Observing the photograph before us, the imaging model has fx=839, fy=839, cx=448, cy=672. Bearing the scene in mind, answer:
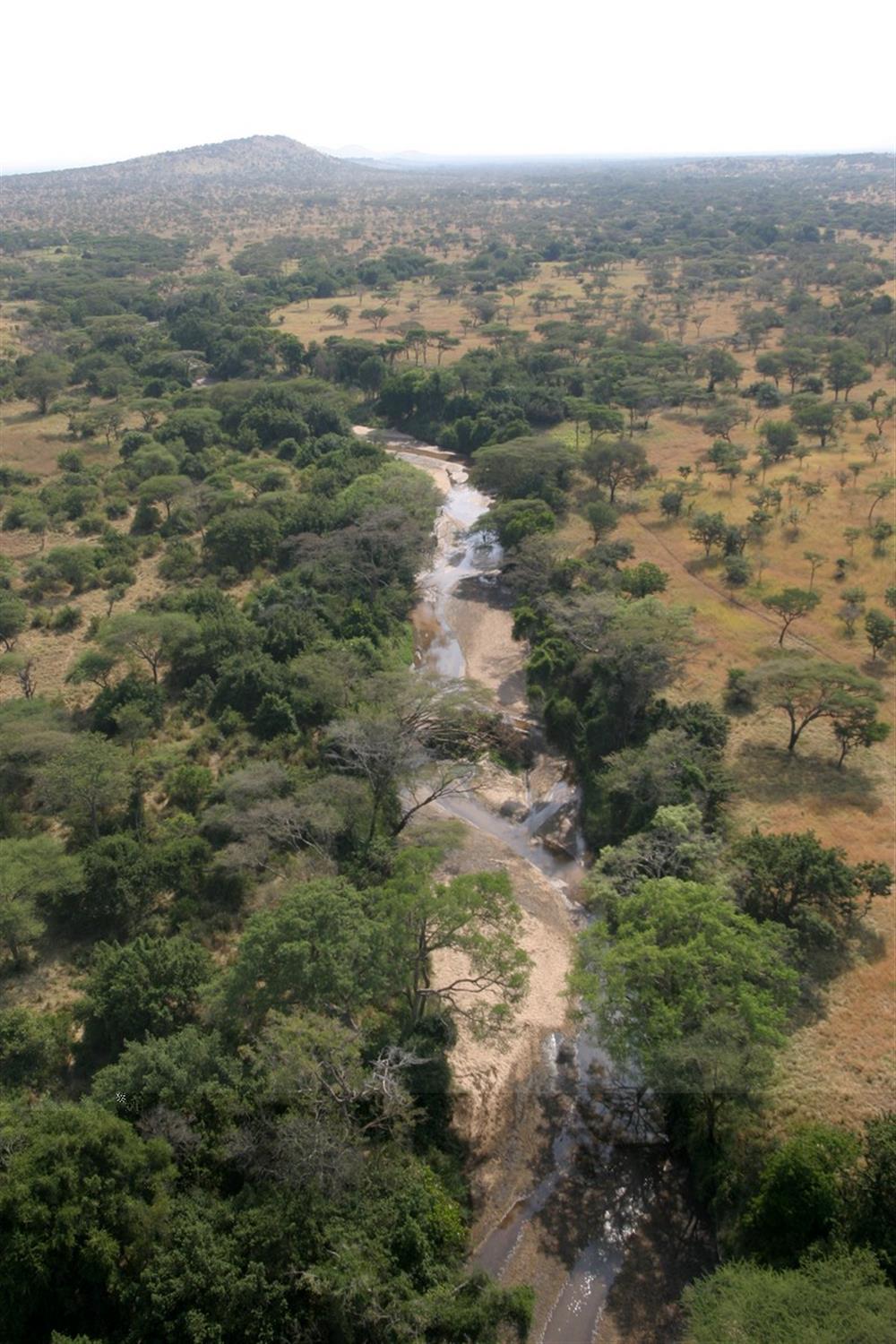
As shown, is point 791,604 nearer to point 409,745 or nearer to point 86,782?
point 409,745

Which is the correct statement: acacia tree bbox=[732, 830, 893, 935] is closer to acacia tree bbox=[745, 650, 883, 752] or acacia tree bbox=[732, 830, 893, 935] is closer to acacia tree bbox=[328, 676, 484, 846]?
acacia tree bbox=[745, 650, 883, 752]

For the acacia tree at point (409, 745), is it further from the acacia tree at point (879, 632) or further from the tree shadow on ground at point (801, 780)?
the acacia tree at point (879, 632)

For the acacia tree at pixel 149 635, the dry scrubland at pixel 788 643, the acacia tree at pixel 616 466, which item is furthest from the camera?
the acacia tree at pixel 616 466

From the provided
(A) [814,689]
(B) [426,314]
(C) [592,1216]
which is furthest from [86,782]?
(B) [426,314]

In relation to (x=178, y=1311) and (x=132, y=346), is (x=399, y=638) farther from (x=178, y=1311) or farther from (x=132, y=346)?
(x=132, y=346)

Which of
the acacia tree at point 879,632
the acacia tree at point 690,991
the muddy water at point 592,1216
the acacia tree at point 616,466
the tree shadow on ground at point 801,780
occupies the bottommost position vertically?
the muddy water at point 592,1216

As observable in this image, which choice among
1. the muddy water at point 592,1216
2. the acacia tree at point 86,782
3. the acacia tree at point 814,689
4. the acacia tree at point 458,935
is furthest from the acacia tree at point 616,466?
the muddy water at point 592,1216
